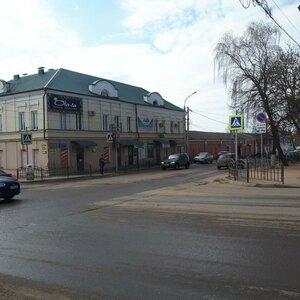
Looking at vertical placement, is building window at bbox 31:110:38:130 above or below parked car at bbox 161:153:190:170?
above

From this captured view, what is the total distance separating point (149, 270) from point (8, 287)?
1973 mm

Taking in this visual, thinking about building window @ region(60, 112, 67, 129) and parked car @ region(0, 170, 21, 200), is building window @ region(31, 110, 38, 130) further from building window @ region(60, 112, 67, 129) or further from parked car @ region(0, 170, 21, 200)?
parked car @ region(0, 170, 21, 200)

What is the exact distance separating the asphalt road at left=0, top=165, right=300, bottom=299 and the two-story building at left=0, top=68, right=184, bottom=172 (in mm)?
21969

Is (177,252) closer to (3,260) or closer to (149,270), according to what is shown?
(149,270)

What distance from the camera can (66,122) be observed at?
123 feet

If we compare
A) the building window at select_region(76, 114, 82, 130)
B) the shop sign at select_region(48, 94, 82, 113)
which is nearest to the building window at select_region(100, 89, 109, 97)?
the shop sign at select_region(48, 94, 82, 113)

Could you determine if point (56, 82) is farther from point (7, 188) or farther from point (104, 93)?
point (7, 188)

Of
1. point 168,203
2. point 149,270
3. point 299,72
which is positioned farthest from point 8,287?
point 299,72

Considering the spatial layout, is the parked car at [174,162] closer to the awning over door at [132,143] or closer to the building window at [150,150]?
the awning over door at [132,143]

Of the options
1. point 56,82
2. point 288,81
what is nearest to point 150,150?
point 56,82

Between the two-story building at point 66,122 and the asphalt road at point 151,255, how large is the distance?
2197 centimetres

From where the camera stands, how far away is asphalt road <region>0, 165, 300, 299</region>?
5238mm

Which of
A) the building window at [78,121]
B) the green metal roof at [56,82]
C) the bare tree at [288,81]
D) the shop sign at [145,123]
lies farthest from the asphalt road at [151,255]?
the shop sign at [145,123]

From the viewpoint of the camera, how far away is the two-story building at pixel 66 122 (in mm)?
35781
